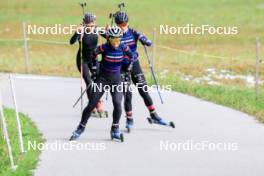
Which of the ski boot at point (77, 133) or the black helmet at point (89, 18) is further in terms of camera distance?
the black helmet at point (89, 18)

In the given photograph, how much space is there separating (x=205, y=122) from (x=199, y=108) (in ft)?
6.05

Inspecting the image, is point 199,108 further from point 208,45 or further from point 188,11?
point 188,11

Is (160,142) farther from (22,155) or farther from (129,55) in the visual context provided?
(22,155)

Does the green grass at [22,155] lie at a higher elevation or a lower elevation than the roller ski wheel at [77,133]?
lower

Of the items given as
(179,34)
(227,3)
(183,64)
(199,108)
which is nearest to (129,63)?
(199,108)

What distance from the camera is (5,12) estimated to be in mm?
51094
